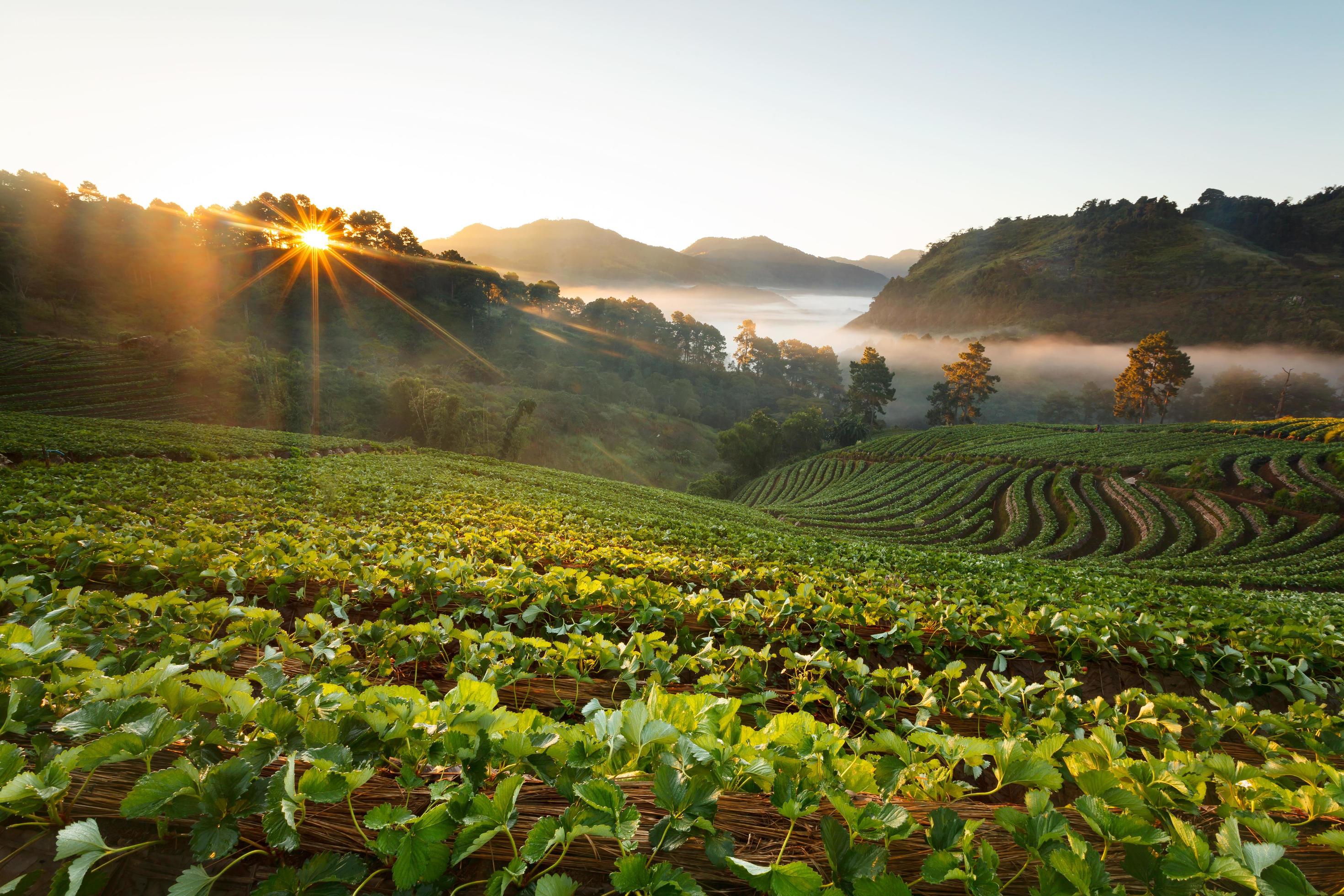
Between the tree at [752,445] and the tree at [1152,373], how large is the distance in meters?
47.4

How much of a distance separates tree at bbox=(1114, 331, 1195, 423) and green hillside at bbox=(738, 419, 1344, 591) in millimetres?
14587

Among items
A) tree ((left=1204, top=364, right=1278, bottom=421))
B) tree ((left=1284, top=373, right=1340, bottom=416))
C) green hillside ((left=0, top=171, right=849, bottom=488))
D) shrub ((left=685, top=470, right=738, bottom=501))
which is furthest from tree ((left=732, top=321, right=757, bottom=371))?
tree ((left=1284, top=373, right=1340, bottom=416))

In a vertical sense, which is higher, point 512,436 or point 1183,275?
point 1183,275

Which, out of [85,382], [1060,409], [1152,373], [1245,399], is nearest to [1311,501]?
[1152,373]

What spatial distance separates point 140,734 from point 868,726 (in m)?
2.94

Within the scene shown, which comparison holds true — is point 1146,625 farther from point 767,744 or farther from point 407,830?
point 407,830

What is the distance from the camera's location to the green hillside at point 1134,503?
25.0 m

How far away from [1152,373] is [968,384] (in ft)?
74.3

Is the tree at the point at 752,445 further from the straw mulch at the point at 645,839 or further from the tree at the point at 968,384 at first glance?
the straw mulch at the point at 645,839

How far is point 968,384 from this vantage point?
283 feet

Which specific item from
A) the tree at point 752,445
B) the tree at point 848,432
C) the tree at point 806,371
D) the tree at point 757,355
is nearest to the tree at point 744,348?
the tree at point 757,355

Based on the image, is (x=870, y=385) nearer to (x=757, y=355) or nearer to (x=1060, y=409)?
(x=757, y=355)

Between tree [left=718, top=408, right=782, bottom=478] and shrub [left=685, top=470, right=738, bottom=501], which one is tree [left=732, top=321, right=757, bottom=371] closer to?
tree [left=718, top=408, right=782, bottom=478]

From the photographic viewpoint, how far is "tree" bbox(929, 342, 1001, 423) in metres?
84.2
